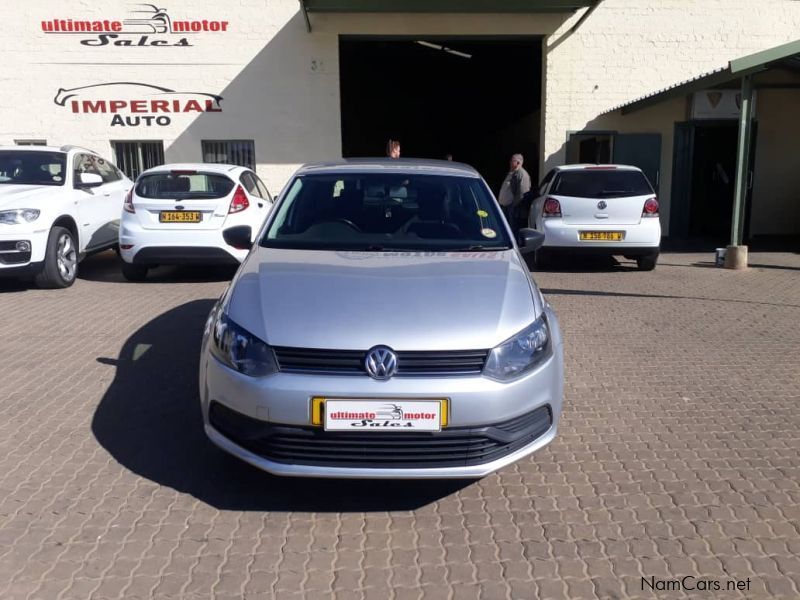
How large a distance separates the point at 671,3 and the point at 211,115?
9.49 m

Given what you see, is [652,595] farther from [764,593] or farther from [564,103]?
[564,103]

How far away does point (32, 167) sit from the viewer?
941cm

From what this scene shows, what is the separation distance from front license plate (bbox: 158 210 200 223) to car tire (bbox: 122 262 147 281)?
866 mm

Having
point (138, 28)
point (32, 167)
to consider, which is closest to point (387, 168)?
point (32, 167)

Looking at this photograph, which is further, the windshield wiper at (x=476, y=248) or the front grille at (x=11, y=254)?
the front grille at (x=11, y=254)

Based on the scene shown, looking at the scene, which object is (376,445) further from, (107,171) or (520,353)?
(107,171)

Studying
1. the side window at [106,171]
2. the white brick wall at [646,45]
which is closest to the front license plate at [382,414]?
the side window at [106,171]

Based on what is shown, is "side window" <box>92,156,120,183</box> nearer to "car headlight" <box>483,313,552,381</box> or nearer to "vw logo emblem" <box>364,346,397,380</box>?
"vw logo emblem" <box>364,346,397,380</box>

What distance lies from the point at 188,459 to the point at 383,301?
5.14 ft

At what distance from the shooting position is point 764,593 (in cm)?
285

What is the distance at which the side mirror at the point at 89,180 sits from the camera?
30.6 ft

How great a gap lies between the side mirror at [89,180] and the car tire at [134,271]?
1149mm

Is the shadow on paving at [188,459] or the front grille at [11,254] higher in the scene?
the front grille at [11,254]

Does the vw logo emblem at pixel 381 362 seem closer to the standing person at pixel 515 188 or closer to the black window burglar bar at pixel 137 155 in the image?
the standing person at pixel 515 188
